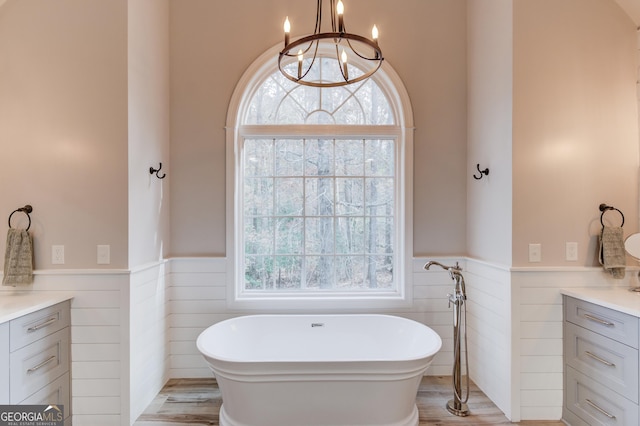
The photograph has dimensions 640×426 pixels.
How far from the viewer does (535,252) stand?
214 centimetres

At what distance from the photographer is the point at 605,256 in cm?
209

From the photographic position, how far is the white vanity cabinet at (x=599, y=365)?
1686mm

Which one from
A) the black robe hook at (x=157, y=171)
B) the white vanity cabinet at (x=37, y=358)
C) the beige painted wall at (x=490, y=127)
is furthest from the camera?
the black robe hook at (x=157, y=171)

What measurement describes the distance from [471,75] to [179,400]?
3.24m

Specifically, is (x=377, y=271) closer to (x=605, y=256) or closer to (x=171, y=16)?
(x=605, y=256)

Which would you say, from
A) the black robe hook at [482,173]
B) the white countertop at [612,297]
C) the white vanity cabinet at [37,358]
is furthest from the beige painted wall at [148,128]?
the white countertop at [612,297]

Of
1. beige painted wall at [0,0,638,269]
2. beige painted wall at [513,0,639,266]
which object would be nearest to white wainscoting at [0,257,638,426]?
beige painted wall at [0,0,638,269]

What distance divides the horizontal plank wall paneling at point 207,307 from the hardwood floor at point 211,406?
0.15 m

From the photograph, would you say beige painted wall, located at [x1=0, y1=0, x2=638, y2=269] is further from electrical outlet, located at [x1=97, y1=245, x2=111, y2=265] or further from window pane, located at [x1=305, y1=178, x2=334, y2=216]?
window pane, located at [x1=305, y1=178, x2=334, y2=216]

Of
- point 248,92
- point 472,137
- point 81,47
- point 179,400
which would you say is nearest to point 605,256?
point 472,137

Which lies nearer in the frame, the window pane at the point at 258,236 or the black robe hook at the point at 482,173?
the black robe hook at the point at 482,173

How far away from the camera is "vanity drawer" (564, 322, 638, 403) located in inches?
66.2

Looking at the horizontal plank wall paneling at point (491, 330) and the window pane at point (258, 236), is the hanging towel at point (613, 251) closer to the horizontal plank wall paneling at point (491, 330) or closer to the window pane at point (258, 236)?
the horizontal plank wall paneling at point (491, 330)

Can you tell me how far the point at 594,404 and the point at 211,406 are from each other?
2.31m
